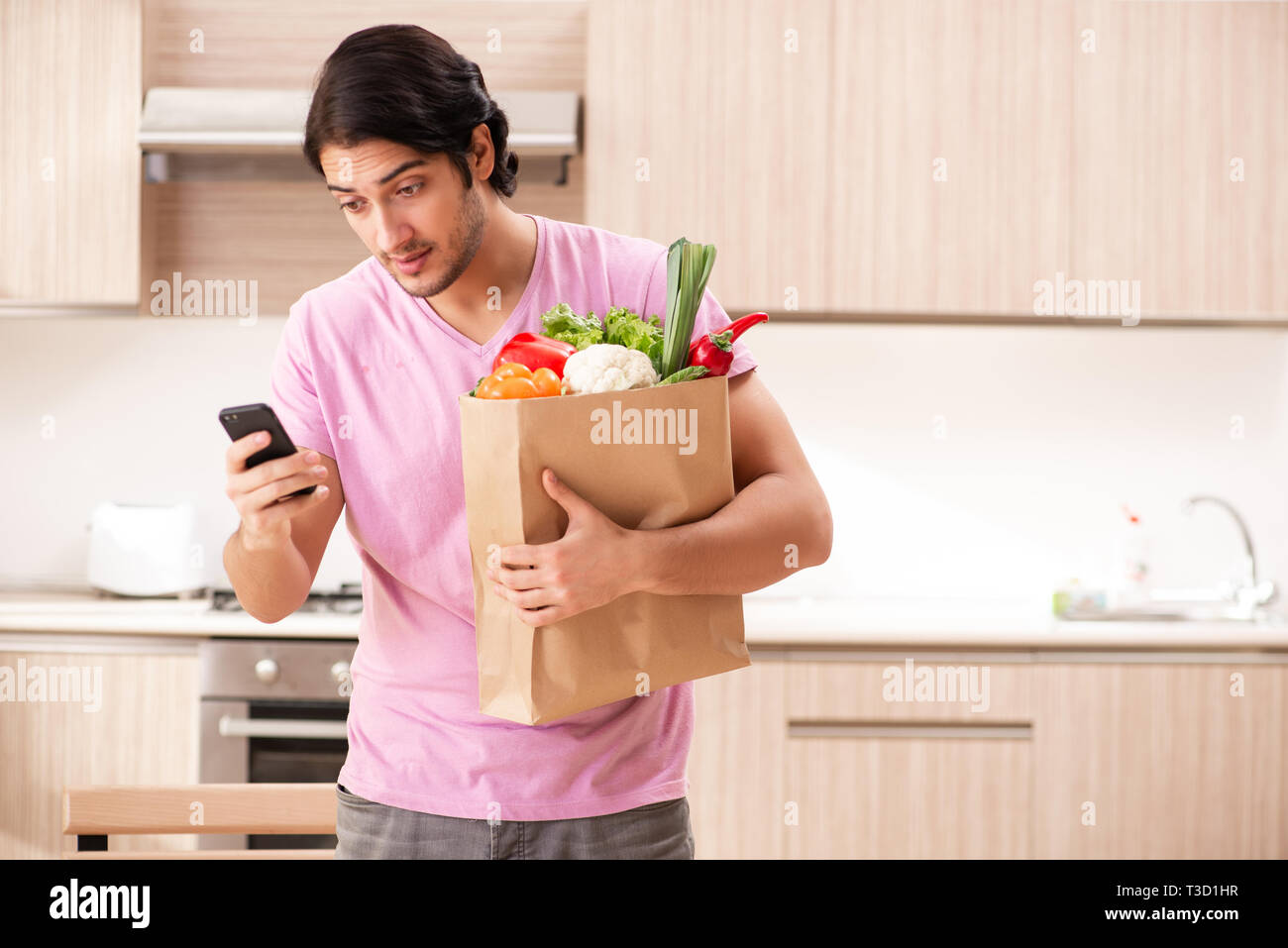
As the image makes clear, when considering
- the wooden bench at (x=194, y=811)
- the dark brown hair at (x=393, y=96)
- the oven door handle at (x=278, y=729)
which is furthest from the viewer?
the oven door handle at (x=278, y=729)

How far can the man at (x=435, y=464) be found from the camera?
0.93 m

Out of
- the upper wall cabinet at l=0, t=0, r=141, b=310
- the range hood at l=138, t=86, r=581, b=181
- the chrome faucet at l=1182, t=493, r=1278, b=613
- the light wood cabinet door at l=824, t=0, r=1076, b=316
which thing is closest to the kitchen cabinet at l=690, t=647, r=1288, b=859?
the chrome faucet at l=1182, t=493, r=1278, b=613

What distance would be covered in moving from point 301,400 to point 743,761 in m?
1.63

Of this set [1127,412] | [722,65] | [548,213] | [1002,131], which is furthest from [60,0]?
[1127,412]

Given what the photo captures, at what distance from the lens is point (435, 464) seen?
0.99m

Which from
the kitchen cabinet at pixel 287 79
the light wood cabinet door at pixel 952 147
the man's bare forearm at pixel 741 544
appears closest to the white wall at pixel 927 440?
the kitchen cabinet at pixel 287 79

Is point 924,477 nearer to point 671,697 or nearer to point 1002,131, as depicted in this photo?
point 1002,131

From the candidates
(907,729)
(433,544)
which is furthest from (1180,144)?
(433,544)

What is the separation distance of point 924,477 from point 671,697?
2009mm

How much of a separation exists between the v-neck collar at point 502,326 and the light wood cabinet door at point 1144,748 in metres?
1.78

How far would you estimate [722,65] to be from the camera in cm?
257

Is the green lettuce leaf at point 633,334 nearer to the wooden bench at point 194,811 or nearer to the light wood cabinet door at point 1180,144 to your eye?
the wooden bench at point 194,811

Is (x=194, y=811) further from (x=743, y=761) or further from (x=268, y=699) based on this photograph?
(x=743, y=761)

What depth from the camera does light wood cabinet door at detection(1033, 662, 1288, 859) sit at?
2396 millimetres
